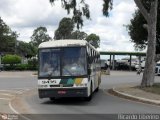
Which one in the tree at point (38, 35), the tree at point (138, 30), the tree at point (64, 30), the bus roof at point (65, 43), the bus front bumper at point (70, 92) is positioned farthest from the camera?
the tree at point (38, 35)

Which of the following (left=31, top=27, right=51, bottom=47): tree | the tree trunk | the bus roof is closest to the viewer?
the bus roof

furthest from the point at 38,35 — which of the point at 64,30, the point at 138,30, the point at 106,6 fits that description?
the point at 106,6

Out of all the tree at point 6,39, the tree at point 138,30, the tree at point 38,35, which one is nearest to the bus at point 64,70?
the tree at point 138,30

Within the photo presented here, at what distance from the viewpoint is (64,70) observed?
20969 millimetres

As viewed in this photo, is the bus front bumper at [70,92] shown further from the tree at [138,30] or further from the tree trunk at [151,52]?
the tree at [138,30]

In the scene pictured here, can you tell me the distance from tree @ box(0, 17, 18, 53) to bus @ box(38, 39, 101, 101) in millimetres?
94303

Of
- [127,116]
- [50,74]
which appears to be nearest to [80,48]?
[50,74]

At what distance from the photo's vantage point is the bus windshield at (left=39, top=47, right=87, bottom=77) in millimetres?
20953

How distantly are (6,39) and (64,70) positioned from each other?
9769 cm

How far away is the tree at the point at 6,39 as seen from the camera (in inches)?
4551

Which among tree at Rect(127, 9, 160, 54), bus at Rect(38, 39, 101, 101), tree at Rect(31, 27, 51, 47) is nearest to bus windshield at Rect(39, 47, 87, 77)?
bus at Rect(38, 39, 101, 101)

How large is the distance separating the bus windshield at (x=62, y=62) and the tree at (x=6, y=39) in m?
94.3

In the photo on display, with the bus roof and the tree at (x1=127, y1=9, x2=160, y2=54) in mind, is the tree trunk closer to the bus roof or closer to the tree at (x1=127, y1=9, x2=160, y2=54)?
the bus roof

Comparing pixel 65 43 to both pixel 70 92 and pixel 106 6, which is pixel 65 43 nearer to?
pixel 70 92
